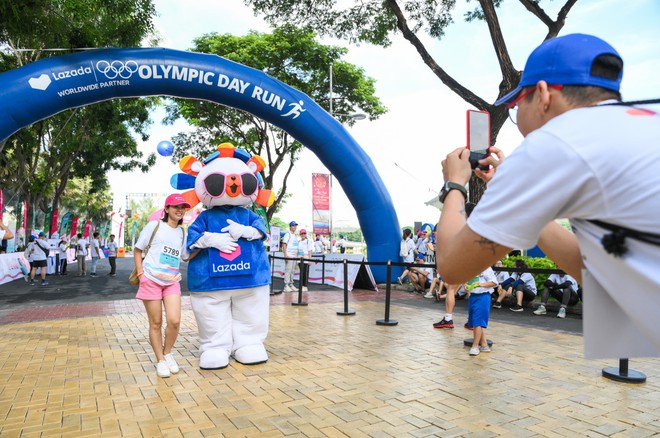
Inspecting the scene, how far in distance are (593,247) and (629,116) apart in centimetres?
30

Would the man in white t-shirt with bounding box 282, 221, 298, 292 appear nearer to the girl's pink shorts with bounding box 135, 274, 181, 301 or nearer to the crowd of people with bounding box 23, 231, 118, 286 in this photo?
the crowd of people with bounding box 23, 231, 118, 286

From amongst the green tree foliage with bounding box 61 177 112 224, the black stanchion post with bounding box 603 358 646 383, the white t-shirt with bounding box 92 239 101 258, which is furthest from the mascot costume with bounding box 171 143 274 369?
the green tree foliage with bounding box 61 177 112 224

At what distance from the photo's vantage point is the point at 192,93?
9.52 metres

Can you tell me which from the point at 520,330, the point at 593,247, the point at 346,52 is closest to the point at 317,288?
the point at 520,330

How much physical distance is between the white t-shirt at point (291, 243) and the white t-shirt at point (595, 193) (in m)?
12.0

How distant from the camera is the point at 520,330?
711 cm

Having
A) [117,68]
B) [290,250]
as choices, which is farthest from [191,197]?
[290,250]

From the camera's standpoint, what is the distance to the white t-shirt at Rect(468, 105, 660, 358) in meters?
0.97

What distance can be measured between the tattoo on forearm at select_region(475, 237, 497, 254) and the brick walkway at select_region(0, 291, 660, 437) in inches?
98.4

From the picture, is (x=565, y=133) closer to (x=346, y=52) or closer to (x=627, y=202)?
(x=627, y=202)

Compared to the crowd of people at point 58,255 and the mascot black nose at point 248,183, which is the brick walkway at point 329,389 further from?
the crowd of people at point 58,255

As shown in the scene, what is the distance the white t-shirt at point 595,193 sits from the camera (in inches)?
38.4

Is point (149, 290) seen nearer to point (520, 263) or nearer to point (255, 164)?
point (255, 164)

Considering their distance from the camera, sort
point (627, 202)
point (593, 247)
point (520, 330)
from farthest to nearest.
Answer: point (520, 330) < point (593, 247) < point (627, 202)
